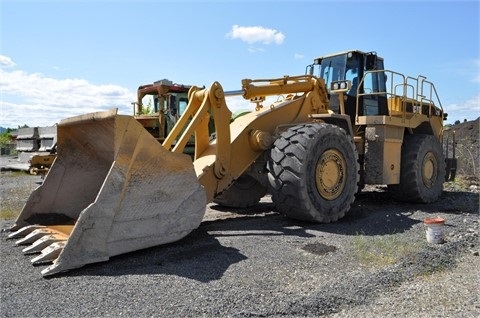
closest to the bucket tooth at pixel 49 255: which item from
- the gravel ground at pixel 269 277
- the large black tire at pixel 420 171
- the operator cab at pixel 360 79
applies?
the gravel ground at pixel 269 277

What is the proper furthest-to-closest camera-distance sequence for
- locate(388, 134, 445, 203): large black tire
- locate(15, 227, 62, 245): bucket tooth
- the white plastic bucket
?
locate(388, 134, 445, 203): large black tire, the white plastic bucket, locate(15, 227, 62, 245): bucket tooth

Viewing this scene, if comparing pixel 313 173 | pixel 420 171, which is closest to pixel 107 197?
pixel 313 173

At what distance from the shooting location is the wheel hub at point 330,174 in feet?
20.7

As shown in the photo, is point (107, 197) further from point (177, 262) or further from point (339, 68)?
point (339, 68)

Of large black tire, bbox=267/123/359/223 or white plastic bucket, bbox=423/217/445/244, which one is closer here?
white plastic bucket, bbox=423/217/445/244

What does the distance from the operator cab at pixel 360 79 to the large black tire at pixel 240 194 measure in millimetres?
2349

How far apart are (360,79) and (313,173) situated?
344 centimetres

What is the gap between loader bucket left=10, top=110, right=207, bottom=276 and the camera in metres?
4.20

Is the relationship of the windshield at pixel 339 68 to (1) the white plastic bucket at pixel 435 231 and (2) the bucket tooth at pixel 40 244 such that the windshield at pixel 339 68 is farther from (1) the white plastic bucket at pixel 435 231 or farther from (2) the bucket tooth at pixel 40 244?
(2) the bucket tooth at pixel 40 244

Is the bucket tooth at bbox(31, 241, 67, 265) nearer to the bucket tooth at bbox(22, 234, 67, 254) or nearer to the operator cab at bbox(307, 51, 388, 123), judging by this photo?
the bucket tooth at bbox(22, 234, 67, 254)

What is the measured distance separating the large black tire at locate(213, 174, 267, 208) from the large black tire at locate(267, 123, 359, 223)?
1702mm

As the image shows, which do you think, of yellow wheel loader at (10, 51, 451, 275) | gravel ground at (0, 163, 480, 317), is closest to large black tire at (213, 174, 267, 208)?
yellow wheel loader at (10, 51, 451, 275)

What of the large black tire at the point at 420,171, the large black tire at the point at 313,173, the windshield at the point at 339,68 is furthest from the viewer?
the windshield at the point at 339,68

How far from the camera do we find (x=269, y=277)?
13.4ft
